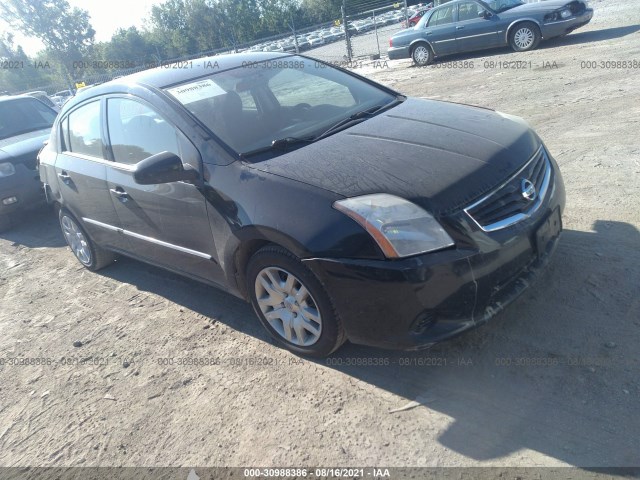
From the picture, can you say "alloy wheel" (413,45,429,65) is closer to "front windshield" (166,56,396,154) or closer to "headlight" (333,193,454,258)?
"front windshield" (166,56,396,154)

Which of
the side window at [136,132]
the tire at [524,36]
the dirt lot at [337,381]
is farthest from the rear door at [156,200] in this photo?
the tire at [524,36]

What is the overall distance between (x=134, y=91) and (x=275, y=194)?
1673 millimetres

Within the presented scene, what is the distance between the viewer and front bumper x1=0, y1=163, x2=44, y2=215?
705 centimetres

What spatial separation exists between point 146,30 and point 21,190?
50.7 m

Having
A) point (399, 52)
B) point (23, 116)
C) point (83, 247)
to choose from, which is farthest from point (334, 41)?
point (83, 247)

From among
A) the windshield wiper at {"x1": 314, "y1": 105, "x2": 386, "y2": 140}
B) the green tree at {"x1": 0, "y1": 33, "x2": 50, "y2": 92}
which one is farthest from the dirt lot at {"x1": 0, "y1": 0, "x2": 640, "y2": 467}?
the green tree at {"x1": 0, "y1": 33, "x2": 50, "y2": 92}

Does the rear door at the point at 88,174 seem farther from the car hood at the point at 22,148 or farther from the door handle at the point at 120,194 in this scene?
the car hood at the point at 22,148

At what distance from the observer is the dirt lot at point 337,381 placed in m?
2.53

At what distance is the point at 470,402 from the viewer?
2727mm

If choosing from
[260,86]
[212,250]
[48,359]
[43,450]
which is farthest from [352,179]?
[48,359]

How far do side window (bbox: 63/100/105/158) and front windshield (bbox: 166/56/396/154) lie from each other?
39.1 inches

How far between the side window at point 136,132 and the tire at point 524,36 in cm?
1126

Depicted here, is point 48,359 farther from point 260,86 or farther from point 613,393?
point 613,393

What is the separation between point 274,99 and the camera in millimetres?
4141
